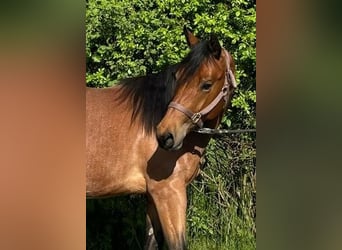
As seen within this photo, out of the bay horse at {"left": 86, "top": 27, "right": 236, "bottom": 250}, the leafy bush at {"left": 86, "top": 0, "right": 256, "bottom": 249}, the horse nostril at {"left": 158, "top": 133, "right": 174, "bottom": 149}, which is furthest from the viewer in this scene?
the leafy bush at {"left": 86, "top": 0, "right": 256, "bottom": 249}

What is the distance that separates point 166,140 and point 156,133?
8cm

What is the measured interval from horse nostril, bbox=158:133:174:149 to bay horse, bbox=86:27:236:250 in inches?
2.9

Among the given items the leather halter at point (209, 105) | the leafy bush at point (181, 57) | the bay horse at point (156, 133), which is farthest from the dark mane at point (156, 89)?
the leafy bush at point (181, 57)

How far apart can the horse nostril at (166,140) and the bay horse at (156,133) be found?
74 millimetres

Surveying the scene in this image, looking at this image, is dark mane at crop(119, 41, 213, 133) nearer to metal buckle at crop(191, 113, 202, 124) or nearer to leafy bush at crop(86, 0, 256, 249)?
metal buckle at crop(191, 113, 202, 124)

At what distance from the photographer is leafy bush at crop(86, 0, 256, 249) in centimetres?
338

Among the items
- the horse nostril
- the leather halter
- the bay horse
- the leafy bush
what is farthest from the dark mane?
the leafy bush

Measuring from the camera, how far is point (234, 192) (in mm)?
3607
